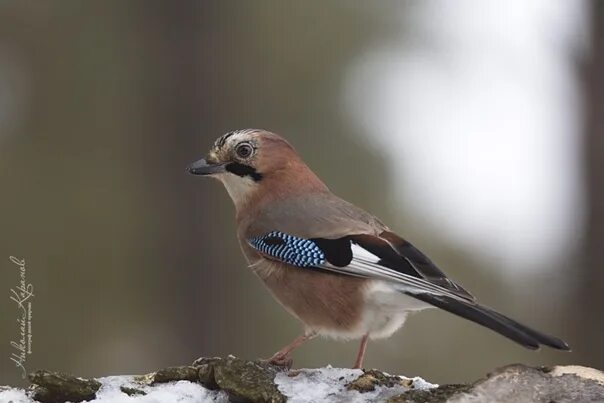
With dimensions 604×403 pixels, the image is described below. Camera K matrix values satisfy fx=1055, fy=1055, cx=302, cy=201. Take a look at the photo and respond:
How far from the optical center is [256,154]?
521 cm

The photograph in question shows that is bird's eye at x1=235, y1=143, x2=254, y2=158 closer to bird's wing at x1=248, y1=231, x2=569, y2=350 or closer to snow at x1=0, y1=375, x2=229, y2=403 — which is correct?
bird's wing at x1=248, y1=231, x2=569, y2=350

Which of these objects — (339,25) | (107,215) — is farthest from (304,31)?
(107,215)

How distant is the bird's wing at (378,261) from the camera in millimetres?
4090

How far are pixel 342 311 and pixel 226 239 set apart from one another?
7250 mm

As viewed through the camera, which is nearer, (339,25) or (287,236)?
(287,236)

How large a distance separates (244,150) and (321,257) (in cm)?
86

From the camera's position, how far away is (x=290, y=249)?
468 centimetres

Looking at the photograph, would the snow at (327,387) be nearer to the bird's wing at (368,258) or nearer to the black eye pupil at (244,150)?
the bird's wing at (368,258)

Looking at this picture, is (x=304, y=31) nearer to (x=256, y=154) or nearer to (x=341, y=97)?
(x=341, y=97)

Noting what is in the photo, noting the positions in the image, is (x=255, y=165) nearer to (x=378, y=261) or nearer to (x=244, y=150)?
(x=244, y=150)

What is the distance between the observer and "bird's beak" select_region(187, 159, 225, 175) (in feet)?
16.4

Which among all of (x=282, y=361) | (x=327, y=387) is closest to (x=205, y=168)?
(x=282, y=361)
